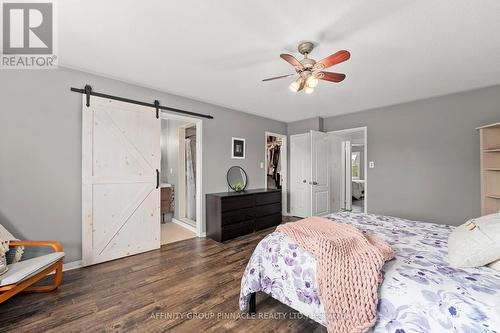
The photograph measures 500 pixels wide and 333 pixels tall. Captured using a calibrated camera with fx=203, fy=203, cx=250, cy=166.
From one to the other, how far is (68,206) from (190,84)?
2179mm

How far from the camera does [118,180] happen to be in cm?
273

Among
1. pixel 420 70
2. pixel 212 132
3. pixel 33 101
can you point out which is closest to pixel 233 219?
pixel 212 132

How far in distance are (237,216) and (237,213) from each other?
51 mm

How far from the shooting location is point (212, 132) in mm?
3797

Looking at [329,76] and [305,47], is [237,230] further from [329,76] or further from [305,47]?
[305,47]

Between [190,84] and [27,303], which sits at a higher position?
[190,84]

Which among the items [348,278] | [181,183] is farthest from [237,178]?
[348,278]

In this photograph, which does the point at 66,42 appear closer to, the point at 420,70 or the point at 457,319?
the point at 457,319

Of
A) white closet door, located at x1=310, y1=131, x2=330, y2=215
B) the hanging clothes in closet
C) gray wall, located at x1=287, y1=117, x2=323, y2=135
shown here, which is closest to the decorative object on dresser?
white closet door, located at x1=310, y1=131, x2=330, y2=215

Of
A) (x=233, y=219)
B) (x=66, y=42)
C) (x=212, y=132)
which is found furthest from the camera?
(x=212, y=132)

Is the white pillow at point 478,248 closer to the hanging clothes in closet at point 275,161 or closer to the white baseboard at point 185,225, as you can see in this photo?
the white baseboard at point 185,225

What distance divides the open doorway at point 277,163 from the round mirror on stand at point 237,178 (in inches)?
37.5

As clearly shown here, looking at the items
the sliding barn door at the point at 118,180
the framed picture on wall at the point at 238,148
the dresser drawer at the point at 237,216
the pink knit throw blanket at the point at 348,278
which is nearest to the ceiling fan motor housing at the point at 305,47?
the pink knit throw blanket at the point at 348,278

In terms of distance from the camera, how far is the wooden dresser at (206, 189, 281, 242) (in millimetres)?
3377
